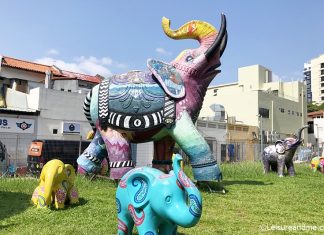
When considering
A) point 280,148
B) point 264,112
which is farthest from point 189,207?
point 264,112

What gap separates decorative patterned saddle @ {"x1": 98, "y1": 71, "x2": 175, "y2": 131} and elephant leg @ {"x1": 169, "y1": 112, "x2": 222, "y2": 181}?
9.2 inches

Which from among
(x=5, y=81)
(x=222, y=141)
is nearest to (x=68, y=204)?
(x=5, y=81)

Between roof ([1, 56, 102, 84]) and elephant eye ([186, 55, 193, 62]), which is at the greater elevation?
roof ([1, 56, 102, 84])

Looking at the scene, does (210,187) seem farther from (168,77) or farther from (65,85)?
(65,85)

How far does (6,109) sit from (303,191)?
10869 millimetres

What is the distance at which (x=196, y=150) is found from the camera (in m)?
6.79

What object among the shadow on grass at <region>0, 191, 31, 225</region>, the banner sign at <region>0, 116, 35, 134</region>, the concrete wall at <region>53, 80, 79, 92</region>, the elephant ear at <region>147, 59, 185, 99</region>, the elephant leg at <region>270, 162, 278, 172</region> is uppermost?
the concrete wall at <region>53, 80, 79, 92</region>

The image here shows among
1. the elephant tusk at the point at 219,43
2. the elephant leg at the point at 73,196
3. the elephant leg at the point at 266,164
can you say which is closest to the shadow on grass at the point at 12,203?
the elephant leg at the point at 73,196

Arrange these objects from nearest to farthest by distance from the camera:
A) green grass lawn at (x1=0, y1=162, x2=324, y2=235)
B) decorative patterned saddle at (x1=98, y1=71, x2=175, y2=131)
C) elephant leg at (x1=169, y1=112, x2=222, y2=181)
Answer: green grass lawn at (x1=0, y1=162, x2=324, y2=235) → elephant leg at (x1=169, y1=112, x2=222, y2=181) → decorative patterned saddle at (x1=98, y1=71, x2=175, y2=131)

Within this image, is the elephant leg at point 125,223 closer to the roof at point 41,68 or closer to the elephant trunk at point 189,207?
the elephant trunk at point 189,207

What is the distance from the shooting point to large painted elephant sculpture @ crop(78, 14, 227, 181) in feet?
22.6

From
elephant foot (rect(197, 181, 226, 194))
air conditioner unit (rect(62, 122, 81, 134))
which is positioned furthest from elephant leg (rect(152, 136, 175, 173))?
air conditioner unit (rect(62, 122, 81, 134))

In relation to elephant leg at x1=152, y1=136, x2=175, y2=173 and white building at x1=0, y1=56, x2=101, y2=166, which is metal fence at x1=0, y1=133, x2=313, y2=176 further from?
elephant leg at x1=152, y1=136, x2=175, y2=173

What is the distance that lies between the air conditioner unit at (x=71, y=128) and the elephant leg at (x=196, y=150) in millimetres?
9824
